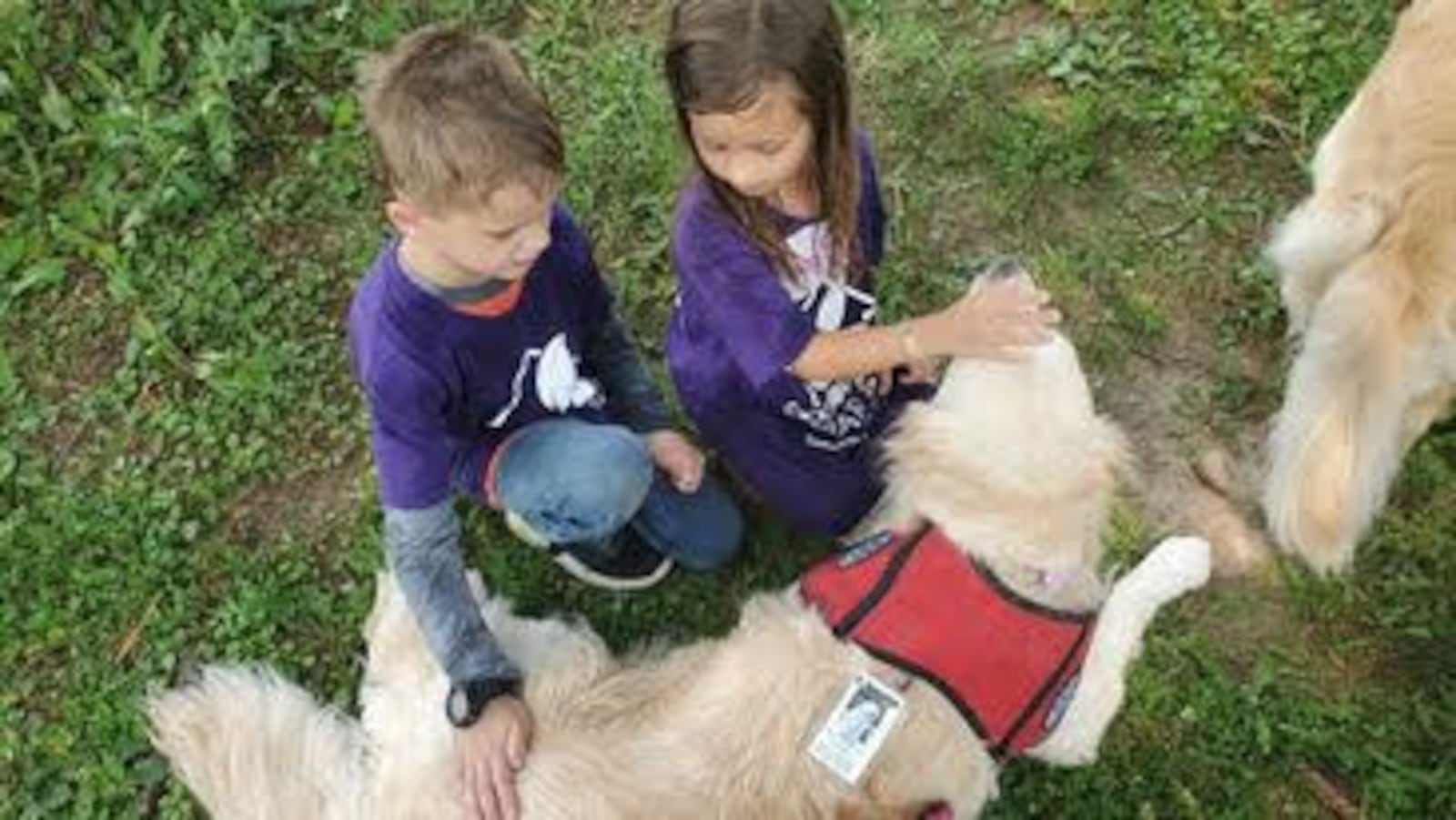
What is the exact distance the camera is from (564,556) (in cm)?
353

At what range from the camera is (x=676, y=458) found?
10.6 ft

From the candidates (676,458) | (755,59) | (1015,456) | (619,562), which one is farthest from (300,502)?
(1015,456)

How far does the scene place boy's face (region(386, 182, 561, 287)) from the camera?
253 centimetres

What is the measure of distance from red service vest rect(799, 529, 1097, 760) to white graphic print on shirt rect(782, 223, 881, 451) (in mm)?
514

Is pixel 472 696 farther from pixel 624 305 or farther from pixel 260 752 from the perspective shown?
pixel 624 305

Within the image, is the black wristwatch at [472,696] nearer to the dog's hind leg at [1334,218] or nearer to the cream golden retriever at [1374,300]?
the cream golden retriever at [1374,300]

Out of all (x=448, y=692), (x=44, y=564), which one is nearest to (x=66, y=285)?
(x=44, y=564)

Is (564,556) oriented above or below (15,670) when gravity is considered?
above

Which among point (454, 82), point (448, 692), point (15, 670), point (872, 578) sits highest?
point (454, 82)

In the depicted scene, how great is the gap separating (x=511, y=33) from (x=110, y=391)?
1414 millimetres

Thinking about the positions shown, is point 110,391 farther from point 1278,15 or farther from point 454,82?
point 1278,15

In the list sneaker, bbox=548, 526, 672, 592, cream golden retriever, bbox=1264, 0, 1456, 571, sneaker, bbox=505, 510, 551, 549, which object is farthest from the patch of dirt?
cream golden retriever, bbox=1264, 0, 1456, 571

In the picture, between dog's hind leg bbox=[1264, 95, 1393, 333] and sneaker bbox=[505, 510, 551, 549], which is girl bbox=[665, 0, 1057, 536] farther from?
dog's hind leg bbox=[1264, 95, 1393, 333]

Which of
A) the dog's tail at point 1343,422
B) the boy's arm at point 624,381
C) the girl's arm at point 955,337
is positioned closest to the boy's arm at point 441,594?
the boy's arm at point 624,381
